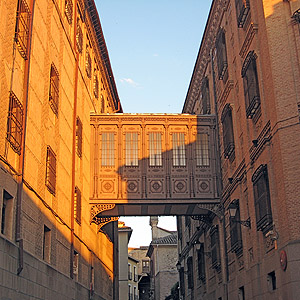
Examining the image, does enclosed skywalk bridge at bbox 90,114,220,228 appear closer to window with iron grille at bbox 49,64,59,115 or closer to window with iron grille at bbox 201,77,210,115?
window with iron grille at bbox 201,77,210,115

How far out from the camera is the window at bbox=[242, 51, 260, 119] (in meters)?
18.5

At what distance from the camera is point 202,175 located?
88.8 feet

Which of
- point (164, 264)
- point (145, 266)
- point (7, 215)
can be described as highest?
point (145, 266)

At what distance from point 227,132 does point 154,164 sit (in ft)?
16.7

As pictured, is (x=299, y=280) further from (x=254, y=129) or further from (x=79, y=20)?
(x=79, y=20)

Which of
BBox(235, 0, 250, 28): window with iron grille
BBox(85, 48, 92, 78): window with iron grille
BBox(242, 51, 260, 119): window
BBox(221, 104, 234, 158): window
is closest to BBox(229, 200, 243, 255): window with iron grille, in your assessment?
BBox(221, 104, 234, 158): window

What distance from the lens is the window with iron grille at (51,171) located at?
18763 millimetres

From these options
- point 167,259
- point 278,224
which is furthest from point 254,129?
point 167,259

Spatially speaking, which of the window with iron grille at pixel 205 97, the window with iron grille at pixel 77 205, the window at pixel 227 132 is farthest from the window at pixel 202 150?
the window with iron grille at pixel 77 205

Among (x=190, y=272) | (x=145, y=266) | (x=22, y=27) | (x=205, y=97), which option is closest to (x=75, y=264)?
(x=22, y=27)

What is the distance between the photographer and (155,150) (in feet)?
90.8

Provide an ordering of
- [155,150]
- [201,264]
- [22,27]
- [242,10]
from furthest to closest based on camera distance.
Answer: [201,264] → [155,150] → [242,10] → [22,27]

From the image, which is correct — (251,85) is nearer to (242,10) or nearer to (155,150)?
(242,10)

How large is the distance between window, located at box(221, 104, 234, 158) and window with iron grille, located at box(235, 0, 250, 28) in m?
4.26
